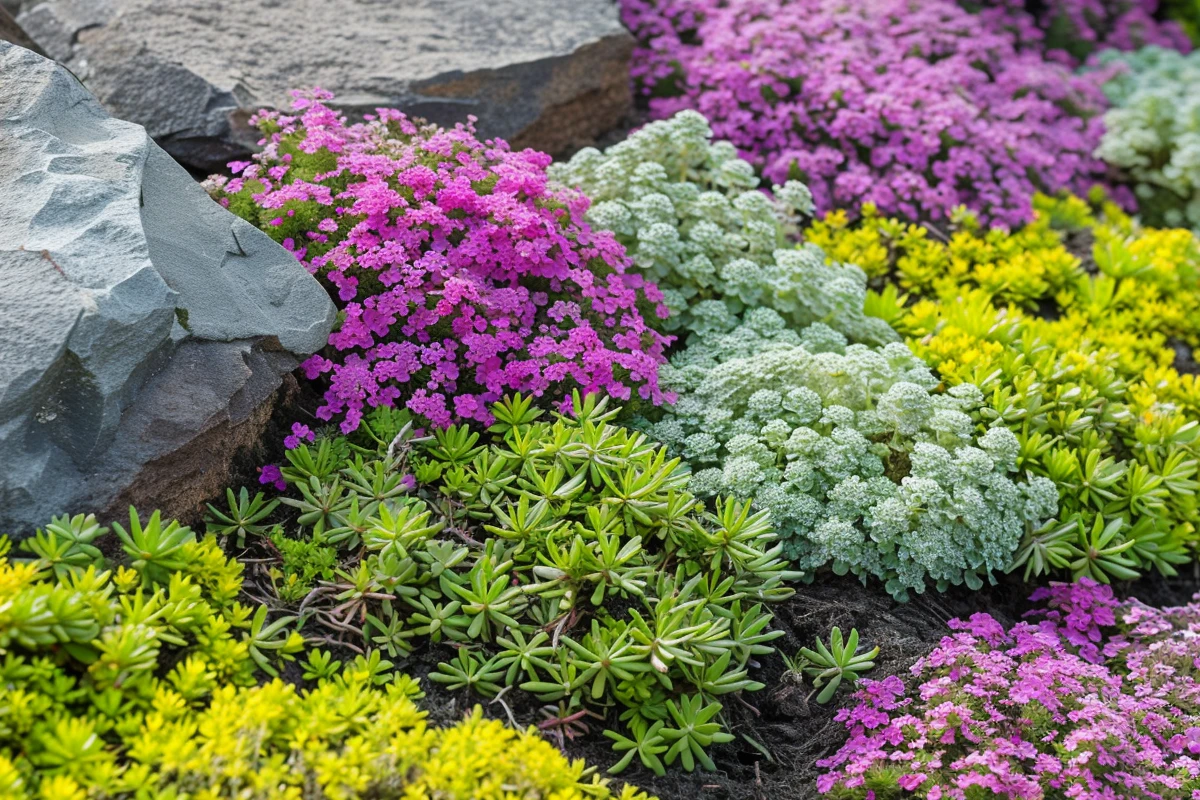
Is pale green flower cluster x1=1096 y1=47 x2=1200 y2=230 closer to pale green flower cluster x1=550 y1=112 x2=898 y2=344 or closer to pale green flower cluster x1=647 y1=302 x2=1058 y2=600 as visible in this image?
pale green flower cluster x1=550 y1=112 x2=898 y2=344

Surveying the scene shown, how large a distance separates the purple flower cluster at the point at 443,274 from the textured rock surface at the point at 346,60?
956mm

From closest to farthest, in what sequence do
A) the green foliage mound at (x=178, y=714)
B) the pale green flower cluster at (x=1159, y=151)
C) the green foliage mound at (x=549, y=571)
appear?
the green foliage mound at (x=178, y=714) → the green foliage mound at (x=549, y=571) → the pale green flower cluster at (x=1159, y=151)

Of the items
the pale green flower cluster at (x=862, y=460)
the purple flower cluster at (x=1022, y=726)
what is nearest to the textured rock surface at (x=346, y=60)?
the pale green flower cluster at (x=862, y=460)

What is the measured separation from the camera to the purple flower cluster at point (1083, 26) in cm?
772

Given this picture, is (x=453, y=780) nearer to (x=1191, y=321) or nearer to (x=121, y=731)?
(x=121, y=731)

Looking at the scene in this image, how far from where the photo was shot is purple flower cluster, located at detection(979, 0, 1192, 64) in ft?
25.3

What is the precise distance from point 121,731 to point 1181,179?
693 centimetres

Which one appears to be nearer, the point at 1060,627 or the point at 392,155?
the point at 1060,627

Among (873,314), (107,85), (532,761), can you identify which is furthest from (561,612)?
(107,85)

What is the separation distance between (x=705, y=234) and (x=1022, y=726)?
2417 millimetres

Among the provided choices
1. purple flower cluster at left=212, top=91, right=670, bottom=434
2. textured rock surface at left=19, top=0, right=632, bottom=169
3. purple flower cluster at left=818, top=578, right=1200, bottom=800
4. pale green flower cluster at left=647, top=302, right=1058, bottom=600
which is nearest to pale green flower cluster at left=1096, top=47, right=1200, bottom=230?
textured rock surface at left=19, top=0, right=632, bottom=169

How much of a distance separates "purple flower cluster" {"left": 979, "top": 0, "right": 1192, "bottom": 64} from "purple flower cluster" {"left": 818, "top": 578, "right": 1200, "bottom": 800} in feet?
19.1

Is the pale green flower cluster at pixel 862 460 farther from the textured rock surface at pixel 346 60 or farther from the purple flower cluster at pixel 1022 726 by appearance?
the textured rock surface at pixel 346 60

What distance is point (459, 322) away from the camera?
348 cm
